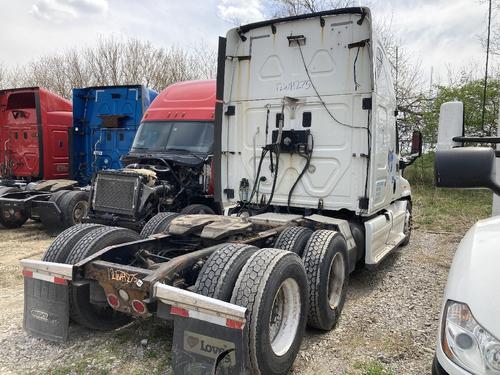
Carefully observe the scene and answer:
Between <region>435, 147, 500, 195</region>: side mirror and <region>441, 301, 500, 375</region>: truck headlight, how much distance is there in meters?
0.58

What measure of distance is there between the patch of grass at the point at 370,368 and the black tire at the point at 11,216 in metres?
7.91

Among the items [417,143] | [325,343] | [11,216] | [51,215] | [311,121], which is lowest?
[325,343]

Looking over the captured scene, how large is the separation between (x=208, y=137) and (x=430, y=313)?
4627mm

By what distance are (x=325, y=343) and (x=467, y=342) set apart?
222 centimetres

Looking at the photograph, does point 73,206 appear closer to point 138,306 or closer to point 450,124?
point 138,306

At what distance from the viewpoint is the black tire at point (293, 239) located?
4.26 m

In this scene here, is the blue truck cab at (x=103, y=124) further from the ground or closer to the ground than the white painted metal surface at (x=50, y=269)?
further from the ground

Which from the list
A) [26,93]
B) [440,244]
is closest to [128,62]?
[26,93]

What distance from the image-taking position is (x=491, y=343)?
70.7 inches

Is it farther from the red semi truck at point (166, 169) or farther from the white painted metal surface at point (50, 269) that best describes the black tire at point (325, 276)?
the red semi truck at point (166, 169)

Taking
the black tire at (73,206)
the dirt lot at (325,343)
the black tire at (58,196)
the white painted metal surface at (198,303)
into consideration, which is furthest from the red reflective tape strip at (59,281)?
the black tire at (58,196)

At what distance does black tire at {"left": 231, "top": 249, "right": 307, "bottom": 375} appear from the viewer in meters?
2.90

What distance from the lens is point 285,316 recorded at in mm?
3504

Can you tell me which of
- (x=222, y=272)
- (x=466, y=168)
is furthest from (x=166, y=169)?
(x=466, y=168)
